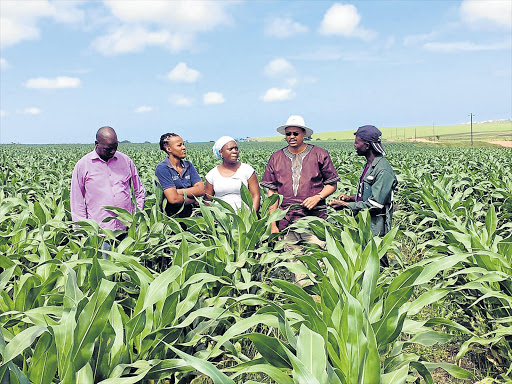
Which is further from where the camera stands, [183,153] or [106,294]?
[183,153]

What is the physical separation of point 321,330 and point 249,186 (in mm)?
2485

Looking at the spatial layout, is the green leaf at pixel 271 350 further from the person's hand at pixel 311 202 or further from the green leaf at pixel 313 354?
the person's hand at pixel 311 202

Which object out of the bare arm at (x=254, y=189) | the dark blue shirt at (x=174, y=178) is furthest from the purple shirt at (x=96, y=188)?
the bare arm at (x=254, y=189)

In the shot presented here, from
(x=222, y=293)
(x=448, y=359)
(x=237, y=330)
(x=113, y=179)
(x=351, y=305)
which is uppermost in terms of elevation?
(x=113, y=179)

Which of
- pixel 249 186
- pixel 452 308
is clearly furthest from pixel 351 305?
pixel 452 308

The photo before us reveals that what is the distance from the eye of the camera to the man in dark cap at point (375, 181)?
351 centimetres

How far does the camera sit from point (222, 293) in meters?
2.58

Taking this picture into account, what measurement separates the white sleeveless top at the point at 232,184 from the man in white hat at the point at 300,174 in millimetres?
327

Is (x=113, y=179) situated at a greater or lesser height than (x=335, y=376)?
greater

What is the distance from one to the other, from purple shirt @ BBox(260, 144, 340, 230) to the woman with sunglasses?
799 mm

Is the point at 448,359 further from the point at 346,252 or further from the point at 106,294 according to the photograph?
the point at 106,294

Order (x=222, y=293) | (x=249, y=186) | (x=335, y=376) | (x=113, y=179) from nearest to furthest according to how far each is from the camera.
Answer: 1. (x=335, y=376)
2. (x=222, y=293)
3. (x=113, y=179)
4. (x=249, y=186)

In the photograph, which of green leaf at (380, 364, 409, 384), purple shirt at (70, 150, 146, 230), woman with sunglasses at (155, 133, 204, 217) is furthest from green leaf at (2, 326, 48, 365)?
woman with sunglasses at (155, 133, 204, 217)

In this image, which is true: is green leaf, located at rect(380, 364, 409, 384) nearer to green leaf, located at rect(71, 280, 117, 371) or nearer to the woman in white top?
green leaf, located at rect(71, 280, 117, 371)
